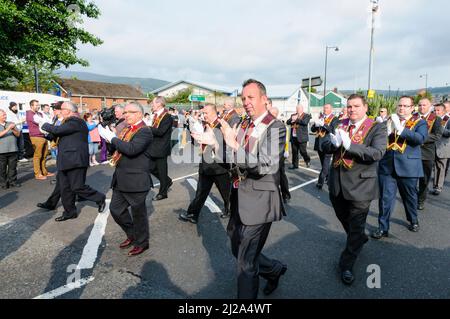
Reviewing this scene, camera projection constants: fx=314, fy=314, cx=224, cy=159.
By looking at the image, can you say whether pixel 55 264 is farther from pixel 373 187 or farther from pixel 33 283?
pixel 373 187

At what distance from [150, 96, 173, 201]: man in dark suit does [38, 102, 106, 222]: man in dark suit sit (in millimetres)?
1389

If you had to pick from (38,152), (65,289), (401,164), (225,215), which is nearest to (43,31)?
(38,152)

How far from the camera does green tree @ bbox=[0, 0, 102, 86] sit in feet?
42.0

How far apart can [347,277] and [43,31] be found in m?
16.6

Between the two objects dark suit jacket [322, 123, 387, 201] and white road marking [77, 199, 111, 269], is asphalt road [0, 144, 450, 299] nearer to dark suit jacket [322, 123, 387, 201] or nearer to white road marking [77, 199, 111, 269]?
white road marking [77, 199, 111, 269]

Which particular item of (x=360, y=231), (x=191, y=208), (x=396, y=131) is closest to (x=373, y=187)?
(x=360, y=231)

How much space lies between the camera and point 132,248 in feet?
13.3

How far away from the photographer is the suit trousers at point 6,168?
7191 millimetres

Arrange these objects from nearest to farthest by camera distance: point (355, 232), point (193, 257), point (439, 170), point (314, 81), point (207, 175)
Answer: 1. point (355, 232)
2. point (193, 257)
3. point (207, 175)
4. point (439, 170)
5. point (314, 81)

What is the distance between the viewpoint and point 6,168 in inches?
291

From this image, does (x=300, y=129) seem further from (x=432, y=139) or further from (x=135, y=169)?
(x=135, y=169)

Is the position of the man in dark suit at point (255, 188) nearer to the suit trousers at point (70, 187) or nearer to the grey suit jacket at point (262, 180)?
the grey suit jacket at point (262, 180)

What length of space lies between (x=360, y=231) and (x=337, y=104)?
63243 millimetres

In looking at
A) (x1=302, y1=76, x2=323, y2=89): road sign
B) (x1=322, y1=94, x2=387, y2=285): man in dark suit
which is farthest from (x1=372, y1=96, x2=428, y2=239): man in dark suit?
(x1=302, y1=76, x2=323, y2=89): road sign
